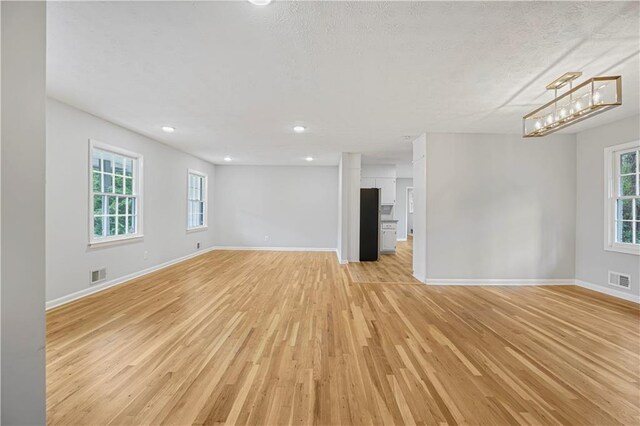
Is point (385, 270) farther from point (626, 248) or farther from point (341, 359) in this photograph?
point (341, 359)

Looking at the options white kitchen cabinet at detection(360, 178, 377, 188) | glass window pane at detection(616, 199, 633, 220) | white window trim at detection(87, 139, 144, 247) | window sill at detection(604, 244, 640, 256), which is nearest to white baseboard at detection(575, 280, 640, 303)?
window sill at detection(604, 244, 640, 256)

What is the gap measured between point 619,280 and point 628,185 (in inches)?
56.9

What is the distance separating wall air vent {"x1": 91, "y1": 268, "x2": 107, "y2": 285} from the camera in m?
4.15

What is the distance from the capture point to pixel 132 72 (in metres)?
2.80

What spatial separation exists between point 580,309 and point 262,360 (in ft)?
13.5

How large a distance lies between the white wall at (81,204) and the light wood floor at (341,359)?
0.50m

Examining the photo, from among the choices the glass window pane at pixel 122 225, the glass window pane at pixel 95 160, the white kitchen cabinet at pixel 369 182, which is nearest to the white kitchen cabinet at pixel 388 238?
the white kitchen cabinet at pixel 369 182

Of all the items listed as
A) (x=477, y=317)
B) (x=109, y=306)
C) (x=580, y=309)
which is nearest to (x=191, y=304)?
(x=109, y=306)

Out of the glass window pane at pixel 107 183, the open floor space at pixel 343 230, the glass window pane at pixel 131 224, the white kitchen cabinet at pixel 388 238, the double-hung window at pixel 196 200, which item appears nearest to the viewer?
the open floor space at pixel 343 230

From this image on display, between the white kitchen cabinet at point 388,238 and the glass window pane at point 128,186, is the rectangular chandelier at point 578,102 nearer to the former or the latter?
the white kitchen cabinet at point 388,238

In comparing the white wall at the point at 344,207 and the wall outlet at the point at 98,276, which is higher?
the white wall at the point at 344,207

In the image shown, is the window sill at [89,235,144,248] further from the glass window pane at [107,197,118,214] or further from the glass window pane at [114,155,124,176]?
the glass window pane at [114,155,124,176]

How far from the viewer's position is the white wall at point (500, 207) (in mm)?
4953

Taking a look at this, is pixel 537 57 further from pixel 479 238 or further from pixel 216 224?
pixel 216 224
